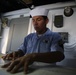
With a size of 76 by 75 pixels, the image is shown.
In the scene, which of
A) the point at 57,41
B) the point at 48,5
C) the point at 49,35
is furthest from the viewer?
the point at 48,5

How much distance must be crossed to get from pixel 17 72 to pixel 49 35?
2.12 feet

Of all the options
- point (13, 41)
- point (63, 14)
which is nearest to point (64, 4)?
point (63, 14)

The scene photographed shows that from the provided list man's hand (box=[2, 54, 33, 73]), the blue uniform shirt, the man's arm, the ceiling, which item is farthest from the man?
the ceiling

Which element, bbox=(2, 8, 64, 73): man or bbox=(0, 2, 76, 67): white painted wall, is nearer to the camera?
bbox=(2, 8, 64, 73): man

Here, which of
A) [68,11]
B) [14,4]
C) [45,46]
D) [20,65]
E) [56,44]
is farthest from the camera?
[14,4]

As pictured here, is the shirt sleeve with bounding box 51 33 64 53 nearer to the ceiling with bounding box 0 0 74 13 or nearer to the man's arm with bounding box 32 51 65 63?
the man's arm with bounding box 32 51 65 63

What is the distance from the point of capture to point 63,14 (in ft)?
5.36

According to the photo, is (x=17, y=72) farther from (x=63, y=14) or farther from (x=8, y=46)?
(x=8, y=46)

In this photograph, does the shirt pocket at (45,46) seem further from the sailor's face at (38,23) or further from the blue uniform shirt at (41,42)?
the sailor's face at (38,23)

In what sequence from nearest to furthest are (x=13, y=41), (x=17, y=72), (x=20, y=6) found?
(x=17, y=72), (x=20, y=6), (x=13, y=41)

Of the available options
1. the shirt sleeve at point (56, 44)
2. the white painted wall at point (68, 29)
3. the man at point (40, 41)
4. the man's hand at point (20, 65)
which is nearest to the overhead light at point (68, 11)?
the white painted wall at point (68, 29)

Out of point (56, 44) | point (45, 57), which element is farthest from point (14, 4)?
point (45, 57)

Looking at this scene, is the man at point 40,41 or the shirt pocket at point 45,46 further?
the shirt pocket at point 45,46

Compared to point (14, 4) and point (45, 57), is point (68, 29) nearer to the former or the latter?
point (14, 4)
